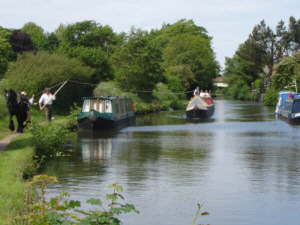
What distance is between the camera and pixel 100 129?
26.8 metres

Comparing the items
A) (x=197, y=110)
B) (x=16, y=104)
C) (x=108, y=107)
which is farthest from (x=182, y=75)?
(x=16, y=104)

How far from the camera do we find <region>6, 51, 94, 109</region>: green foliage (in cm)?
2839

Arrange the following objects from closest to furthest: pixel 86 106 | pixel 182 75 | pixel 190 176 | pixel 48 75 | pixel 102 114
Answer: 1. pixel 190 176
2. pixel 102 114
3. pixel 86 106
4. pixel 48 75
5. pixel 182 75

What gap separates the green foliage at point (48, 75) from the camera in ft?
93.1

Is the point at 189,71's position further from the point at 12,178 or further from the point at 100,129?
the point at 12,178

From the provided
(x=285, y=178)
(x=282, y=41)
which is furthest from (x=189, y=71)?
(x=285, y=178)

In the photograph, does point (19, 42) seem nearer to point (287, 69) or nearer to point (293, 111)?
point (287, 69)

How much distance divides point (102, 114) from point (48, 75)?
5.17 metres

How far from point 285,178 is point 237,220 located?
4585 millimetres

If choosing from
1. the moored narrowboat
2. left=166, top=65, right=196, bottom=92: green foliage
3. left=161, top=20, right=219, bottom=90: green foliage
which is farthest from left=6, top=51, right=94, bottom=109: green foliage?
left=166, top=65, right=196, bottom=92: green foliage

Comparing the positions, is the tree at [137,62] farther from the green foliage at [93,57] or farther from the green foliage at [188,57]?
the green foliage at [188,57]

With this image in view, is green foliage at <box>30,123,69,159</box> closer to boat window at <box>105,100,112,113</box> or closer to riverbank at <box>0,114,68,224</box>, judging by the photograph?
riverbank at <box>0,114,68,224</box>

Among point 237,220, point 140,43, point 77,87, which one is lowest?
point 237,220

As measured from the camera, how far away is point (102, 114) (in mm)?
26391
